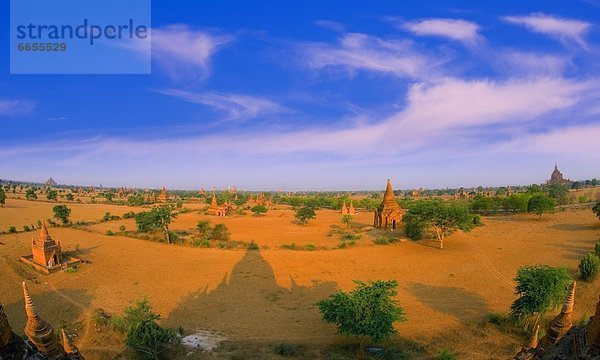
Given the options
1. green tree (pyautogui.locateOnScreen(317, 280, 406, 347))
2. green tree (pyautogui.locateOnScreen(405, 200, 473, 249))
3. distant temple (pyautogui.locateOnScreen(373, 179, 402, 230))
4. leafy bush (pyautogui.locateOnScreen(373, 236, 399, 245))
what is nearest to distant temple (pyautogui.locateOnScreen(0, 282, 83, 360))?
green tree (pyautogui.locateOnScreen(317, 280, 406, 347))

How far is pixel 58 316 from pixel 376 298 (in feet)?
48.9

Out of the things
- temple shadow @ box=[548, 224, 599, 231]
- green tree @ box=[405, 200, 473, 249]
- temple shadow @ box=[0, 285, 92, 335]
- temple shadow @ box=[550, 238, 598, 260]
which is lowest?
temple shadow @ box=[0, 285, 92, 335]

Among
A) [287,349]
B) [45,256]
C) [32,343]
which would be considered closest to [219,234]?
[45,256]

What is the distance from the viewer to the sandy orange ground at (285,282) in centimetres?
1467

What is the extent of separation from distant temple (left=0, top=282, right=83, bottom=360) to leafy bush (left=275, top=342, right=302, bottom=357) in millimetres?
7767

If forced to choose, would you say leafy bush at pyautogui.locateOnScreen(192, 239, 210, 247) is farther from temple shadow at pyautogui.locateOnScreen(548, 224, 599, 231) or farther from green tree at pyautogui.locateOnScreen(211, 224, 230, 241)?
temple shadow at pyautogui.locateOnScreen(548, 224, 599, 231)

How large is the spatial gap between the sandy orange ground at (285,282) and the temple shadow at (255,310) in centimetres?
5

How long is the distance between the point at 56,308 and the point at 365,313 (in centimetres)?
1537

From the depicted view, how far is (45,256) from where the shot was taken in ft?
72.3

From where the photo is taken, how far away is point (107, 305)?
1712cm

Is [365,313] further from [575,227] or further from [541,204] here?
[541,204]

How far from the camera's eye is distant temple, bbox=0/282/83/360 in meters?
4.43

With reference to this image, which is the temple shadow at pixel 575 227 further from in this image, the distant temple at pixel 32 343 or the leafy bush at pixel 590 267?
the distant temple at pixel 32 343

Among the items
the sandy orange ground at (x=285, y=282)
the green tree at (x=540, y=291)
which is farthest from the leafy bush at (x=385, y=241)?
the green tree at (x=540, y=291)
